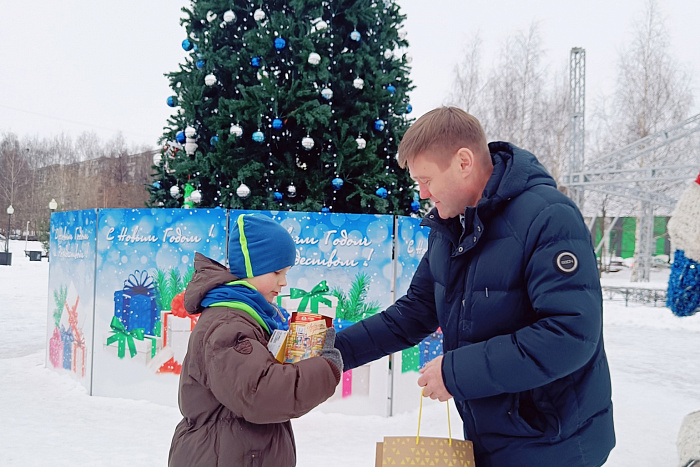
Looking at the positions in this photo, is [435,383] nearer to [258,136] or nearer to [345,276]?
[345,276]

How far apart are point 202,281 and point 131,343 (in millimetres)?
3716

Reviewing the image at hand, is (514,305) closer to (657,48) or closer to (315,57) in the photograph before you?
(315,57)

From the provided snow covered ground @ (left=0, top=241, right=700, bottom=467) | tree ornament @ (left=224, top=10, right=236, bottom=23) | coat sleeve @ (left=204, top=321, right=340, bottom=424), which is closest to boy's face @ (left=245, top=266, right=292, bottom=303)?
coat sleeve @ (left=204, top=321, right=340, bottom=424)

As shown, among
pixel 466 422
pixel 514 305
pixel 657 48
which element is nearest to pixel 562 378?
pixel 514 305

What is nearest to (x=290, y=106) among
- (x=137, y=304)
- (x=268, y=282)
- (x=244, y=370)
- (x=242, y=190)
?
(x=242, y=190)

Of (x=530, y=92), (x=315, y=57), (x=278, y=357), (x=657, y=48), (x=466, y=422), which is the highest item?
(x=657, y=48)

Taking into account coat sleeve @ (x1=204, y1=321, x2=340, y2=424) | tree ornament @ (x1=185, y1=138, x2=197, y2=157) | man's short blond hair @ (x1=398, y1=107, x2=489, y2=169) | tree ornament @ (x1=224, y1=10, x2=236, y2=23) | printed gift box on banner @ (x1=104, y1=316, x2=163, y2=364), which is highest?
tree ornament @ (x1=224, y1=10, x2=236, y2=23)

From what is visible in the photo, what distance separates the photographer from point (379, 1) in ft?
21.2

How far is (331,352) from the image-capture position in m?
1.85

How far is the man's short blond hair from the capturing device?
64.6 inches

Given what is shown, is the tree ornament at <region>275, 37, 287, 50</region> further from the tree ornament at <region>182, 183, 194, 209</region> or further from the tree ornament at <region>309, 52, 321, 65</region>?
the tree ornament at <region>182, 183, 194, 209</region>

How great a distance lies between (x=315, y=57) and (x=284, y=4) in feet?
3.23

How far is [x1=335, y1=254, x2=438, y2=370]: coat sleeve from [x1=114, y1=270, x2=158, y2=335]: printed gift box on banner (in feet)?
11.6

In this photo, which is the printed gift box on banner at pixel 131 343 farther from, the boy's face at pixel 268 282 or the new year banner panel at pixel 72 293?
the boy's face at pixel 268 282
